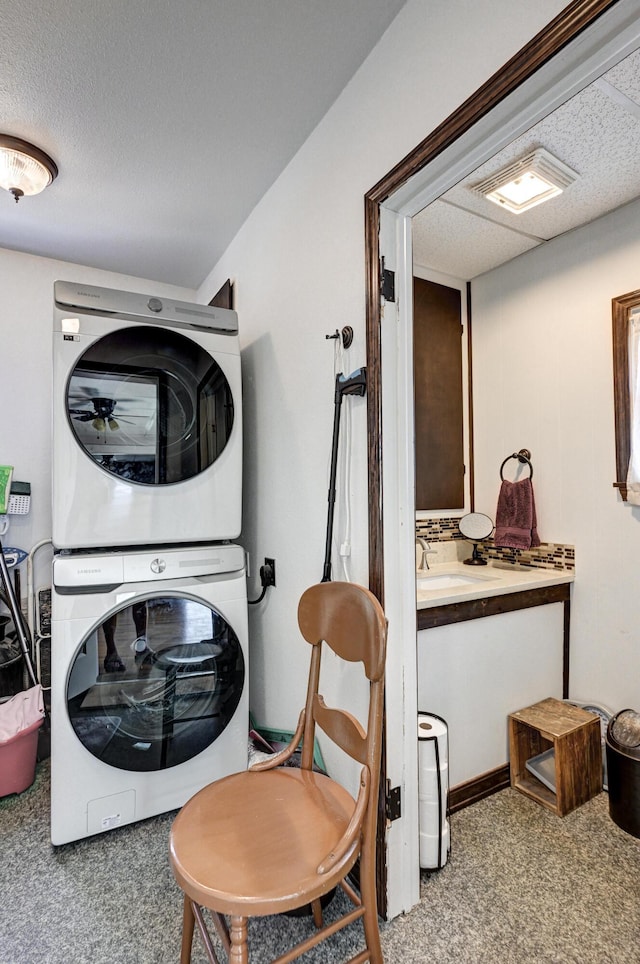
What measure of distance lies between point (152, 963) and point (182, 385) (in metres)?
1.73

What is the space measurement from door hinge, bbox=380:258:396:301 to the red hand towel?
5.11 ft

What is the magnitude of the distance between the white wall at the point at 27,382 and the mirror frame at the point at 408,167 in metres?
2.04

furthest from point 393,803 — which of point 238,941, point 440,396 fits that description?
point 440,396

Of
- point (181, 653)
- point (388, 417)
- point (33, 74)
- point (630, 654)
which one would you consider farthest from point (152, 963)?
point (33, 74)

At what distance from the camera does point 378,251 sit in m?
1.37

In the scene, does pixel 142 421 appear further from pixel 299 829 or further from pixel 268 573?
pixel 299 829

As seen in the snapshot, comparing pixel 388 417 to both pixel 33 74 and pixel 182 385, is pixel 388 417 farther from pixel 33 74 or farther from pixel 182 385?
pixel 33 74

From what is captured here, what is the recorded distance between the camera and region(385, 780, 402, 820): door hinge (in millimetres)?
1350

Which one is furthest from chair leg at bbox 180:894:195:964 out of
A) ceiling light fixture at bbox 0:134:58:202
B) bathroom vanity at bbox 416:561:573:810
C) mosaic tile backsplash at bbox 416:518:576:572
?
ceiling light fixture at bbox 0:134:58:202

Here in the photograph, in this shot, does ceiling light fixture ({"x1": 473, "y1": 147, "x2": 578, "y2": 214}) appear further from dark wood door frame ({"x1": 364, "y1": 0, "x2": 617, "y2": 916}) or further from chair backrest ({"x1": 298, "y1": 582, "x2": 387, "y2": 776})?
chair backrest ({"x1": 298, "y1": 582, "x2": 387, "y2": 776})

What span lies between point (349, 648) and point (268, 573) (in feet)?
2.99

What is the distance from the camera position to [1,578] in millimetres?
2381

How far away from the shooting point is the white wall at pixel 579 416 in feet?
7.09

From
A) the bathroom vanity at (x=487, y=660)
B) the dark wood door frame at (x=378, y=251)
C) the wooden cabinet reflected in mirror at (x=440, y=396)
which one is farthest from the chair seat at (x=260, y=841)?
the wooden cabinet reflected in mirror at (x=440, y=396)
